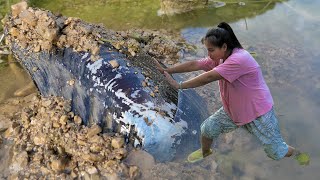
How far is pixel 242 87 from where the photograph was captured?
286 centimetres

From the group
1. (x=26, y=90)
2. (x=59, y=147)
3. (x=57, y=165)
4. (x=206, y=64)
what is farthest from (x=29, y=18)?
(x=206, y=64)

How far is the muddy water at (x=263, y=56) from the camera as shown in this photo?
11.8 feet

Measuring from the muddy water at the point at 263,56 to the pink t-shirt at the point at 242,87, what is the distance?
765 millimetres

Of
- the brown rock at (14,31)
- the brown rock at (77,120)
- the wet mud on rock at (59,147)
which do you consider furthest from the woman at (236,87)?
the brown rock at (14,31)

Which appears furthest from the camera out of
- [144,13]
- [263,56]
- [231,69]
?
[144,13]

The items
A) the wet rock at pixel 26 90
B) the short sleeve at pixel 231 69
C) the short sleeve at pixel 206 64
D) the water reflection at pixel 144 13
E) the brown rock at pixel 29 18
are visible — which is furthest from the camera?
the water reflection at pixel 144 13

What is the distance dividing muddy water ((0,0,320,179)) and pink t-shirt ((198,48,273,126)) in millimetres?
765

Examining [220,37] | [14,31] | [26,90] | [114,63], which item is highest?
[220,37]

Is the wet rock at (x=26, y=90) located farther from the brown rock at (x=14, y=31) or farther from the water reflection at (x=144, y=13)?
the water reflection at (x=144, y=13)

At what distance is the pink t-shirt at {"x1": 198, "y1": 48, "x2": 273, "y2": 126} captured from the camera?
270 centimetres

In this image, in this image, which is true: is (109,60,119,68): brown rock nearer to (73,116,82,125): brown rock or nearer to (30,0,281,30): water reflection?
(73,116,82,125): brown rock

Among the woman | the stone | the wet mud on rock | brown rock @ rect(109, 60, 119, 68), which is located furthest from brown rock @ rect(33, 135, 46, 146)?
the woman

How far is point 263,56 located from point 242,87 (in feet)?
8.77

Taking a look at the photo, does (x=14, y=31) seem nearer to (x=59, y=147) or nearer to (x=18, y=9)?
(x=18, y=9)
